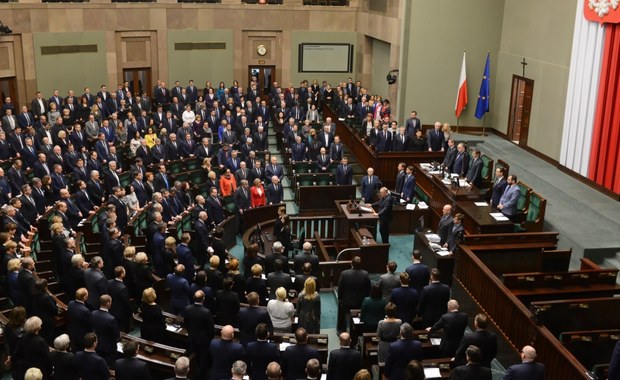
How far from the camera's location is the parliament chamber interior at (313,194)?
761cm

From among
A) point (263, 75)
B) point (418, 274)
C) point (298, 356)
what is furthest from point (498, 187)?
point (263, 75)

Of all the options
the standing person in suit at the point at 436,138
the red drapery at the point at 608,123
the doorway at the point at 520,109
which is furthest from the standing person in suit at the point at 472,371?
the doorway at the point at 520,109

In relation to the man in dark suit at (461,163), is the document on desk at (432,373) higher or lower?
lower

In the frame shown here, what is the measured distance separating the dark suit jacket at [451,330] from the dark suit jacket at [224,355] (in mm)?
2417

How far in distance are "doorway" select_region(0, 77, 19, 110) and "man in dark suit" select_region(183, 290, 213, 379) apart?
50.5ft

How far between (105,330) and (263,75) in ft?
62.1

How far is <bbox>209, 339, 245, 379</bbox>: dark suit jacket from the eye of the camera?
6906 mm

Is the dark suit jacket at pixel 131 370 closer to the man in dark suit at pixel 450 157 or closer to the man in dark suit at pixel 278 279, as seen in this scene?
the man in dark suit at pixel 278 279

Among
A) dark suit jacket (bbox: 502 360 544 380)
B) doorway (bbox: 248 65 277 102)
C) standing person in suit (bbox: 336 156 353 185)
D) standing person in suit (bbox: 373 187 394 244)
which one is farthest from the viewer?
doorway (bbox: 248 65 277 102)

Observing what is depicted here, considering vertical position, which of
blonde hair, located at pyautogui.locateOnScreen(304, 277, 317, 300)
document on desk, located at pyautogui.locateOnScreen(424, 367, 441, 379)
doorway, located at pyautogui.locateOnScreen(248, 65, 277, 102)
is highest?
doorway, located at pyautogui.locateOnScreen(248, 65, 277, 102)

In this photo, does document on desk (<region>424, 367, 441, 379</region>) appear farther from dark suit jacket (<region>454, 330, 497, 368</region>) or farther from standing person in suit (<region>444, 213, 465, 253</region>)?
standing person in suit (<region>444, 213, 465, 253</region>)

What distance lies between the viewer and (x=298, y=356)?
22.4 feet

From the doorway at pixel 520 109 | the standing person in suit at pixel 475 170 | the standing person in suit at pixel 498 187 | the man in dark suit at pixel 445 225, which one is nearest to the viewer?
the man in dark suit at pixel 445 225

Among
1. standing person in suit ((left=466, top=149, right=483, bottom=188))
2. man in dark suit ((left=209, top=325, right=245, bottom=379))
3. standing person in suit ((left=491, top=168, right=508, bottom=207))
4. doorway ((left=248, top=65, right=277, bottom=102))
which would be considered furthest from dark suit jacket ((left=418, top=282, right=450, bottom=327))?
doorway ((left=248, top=65, right=277, bottom=102))
